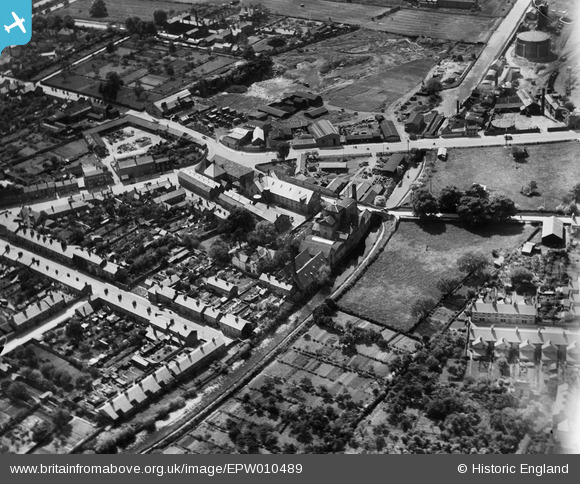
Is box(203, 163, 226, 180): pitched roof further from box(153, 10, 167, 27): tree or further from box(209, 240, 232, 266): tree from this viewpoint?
box(153, 10, 167, 27): tree

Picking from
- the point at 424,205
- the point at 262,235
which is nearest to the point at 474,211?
the point at 424,205

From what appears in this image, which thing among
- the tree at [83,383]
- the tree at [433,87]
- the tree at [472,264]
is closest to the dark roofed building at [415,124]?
the tree at [433,87]

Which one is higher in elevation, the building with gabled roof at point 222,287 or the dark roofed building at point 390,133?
the dark roofed building at point 390,133

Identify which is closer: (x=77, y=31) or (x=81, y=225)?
(x=81, y=225)

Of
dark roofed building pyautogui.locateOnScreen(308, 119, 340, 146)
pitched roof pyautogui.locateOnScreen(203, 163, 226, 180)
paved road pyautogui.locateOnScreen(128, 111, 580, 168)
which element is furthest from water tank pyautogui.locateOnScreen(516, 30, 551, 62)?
pitched roof pyautogui.locateOnScreen(203, 163, 226, 180)

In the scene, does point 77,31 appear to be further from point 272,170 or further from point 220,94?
point 272,170

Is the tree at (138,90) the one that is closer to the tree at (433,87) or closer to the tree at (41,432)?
the tree at (433,87)

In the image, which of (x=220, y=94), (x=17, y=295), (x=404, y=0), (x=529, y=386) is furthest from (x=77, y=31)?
(x=529, y=386)
